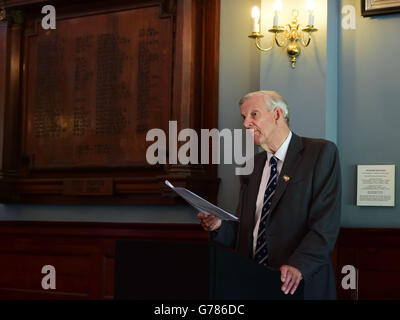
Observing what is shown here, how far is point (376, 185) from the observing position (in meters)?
3.76

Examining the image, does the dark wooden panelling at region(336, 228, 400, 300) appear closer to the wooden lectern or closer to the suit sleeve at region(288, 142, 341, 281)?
the suit sleeve at region(288, 142, 341, 281)

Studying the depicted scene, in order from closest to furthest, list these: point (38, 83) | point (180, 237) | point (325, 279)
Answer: point (325, 279), point (180, 237), point (38, 83)

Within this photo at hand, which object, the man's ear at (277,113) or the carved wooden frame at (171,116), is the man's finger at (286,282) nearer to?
the man's ear at (277,113)

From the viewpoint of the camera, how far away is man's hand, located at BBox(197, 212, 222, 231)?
262cm

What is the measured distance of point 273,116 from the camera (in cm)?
275

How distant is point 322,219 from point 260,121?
0.56 metres

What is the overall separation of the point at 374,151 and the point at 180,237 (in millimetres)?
1501

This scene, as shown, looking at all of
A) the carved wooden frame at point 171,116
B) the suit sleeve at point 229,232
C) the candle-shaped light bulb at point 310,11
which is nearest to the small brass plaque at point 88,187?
the carved wooden frame at point 171,116

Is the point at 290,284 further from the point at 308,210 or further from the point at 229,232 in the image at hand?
the point at 229,232

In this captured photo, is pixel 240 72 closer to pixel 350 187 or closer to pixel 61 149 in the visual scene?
pixel 350 187

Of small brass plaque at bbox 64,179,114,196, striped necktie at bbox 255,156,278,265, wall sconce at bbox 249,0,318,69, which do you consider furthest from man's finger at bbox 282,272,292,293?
small brass plaque at bbox 64,179,114,196

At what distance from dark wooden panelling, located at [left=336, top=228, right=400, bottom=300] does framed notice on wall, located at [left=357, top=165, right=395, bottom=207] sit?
19 cm

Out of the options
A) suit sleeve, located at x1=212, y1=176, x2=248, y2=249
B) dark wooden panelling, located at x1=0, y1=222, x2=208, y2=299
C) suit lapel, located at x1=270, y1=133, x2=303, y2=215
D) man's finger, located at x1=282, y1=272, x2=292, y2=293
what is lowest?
dark wooden panelling, located at x1=0, y1=222, x2=208, y2=299
